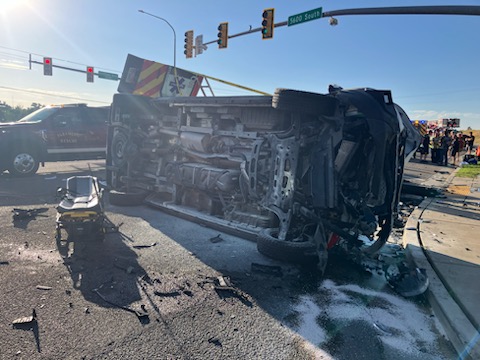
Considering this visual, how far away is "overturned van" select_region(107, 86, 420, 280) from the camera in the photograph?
14.2 ft

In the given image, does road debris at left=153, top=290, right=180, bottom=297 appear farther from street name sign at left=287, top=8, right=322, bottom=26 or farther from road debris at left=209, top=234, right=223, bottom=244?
street name sign at left=287, top=8, right=322, bottom=26

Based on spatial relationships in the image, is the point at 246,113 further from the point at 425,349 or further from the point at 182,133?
the point at 425,349

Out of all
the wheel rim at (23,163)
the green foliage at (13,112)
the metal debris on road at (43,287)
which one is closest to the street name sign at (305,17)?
the wheel rim at (23,163)

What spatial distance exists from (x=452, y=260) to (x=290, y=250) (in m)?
2.18

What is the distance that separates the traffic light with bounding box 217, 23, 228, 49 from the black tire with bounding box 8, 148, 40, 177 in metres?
8.69

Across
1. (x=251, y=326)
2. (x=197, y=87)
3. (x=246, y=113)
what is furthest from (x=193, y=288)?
(x=197, y=87)

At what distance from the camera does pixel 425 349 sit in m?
2.86

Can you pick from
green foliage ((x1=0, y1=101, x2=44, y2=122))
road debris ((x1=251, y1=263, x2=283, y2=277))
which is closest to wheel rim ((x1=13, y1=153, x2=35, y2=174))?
road debris ((x1=251, y1=263, x2=283, y2=277))

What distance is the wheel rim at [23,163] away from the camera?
34.3ft

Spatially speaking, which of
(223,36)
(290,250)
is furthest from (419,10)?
(223,36)

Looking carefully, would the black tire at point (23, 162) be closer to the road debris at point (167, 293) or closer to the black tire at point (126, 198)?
the black tire at point (126, 198)

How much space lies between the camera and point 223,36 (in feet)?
50.0

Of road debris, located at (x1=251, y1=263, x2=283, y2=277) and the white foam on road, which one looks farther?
road debris, located at (x1=251, y1=263, x2=283, y2=277)

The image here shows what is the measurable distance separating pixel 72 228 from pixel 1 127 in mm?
7823
